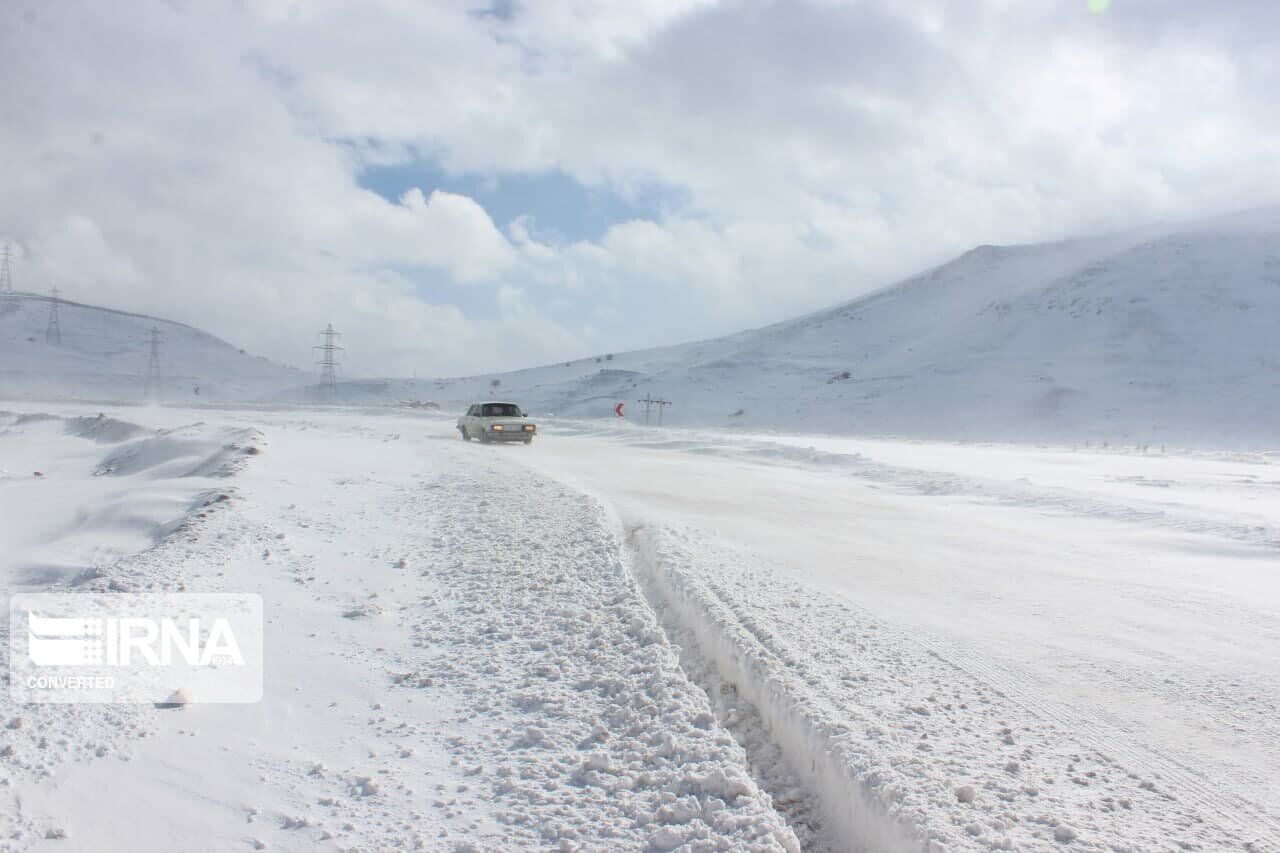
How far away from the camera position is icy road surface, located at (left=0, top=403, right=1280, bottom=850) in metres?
3.38

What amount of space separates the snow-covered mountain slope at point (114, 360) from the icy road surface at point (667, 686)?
89185mm

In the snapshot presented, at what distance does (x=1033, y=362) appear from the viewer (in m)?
70.0

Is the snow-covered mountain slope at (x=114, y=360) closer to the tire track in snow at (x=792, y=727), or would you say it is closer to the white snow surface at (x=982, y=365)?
the white snow surface at (x=982, y=365)

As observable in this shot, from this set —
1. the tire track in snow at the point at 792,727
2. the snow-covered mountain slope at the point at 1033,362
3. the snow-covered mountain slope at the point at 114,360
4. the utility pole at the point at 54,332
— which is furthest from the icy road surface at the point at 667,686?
the utility pole at the point at 54,332

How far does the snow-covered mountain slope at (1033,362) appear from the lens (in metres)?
56.3

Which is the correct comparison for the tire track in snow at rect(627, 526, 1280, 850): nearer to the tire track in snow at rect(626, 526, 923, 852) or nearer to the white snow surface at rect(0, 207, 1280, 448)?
the tire track in snow at rect(626, 526, 923, 852)

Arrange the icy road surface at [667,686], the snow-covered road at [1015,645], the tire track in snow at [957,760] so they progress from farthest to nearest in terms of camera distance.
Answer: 1. the snow-covered road at [1015,645]
2. the icy road surface at [667,686]
3. the tire track in snow at [957,760]

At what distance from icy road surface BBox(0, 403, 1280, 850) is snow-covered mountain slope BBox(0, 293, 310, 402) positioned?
293 feet

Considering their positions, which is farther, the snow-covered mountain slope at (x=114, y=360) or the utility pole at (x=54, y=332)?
the utility pole at (x=54, y=332)

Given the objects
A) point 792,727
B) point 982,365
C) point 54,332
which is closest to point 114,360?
point 54,332

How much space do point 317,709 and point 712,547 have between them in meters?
5.16

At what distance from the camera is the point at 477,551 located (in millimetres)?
8578

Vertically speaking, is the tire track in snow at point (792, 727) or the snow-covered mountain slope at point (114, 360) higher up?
the snow-covered mountain slope at point (114, 360)

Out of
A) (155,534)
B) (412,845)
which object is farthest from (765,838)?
(155,534)
